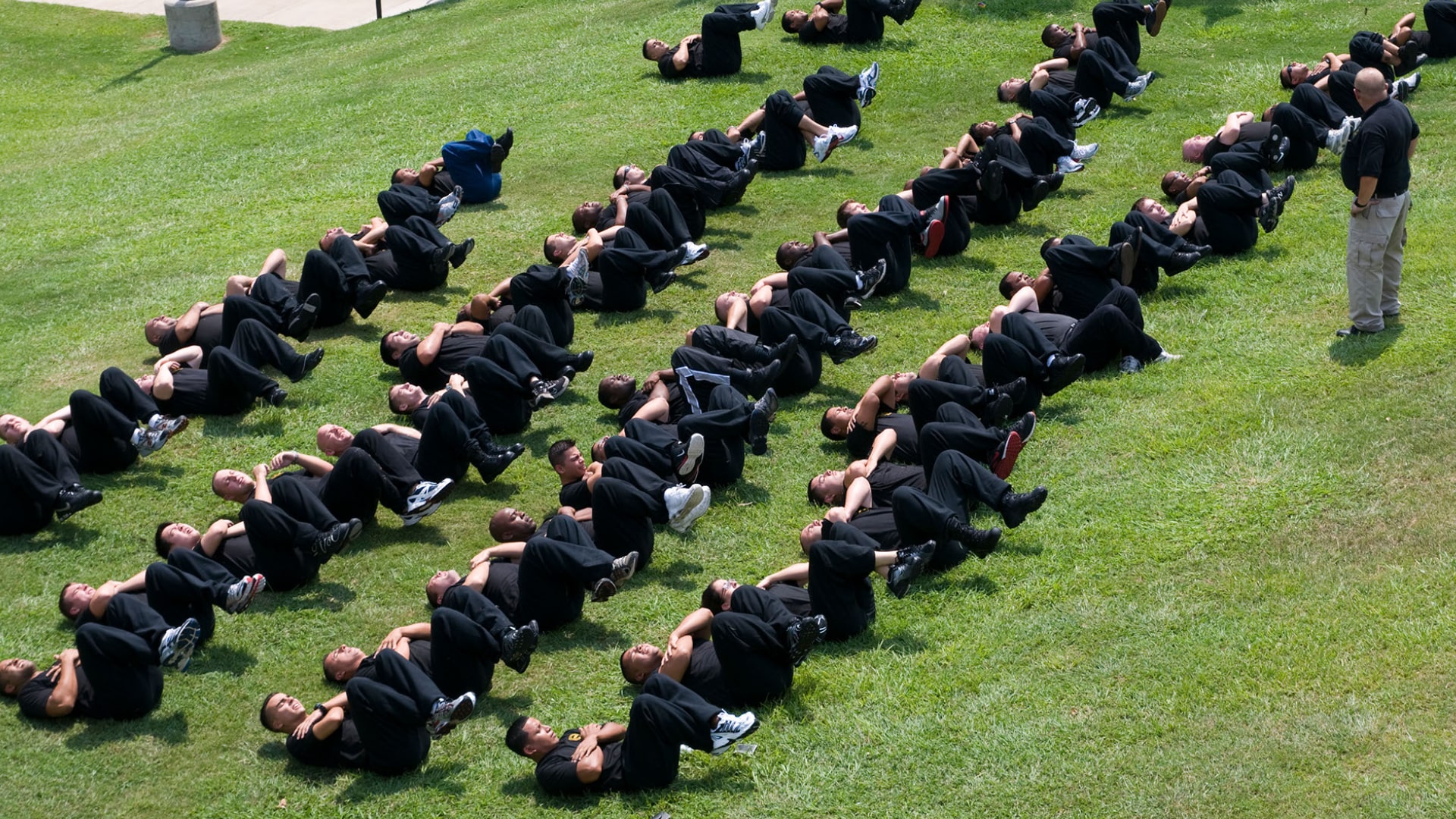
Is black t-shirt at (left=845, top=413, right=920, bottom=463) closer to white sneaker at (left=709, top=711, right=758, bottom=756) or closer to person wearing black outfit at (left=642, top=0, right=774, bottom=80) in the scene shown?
white sneaker at (left=709, top=711, right=758, bottom=756)

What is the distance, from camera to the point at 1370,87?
36.1ft

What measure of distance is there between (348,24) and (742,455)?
2134cm

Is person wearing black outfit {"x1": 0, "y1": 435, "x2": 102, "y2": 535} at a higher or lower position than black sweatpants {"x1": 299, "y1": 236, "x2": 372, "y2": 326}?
lower

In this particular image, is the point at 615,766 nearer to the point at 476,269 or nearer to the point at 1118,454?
the point at 1118,454

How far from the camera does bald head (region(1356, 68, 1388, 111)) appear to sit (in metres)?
11.0

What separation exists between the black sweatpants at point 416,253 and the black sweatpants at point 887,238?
4.30 m

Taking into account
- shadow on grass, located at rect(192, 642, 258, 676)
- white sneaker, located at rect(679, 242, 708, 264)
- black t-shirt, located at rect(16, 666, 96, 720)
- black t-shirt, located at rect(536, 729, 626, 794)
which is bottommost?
shadow on grass, located at rect(192, 642, 258, 676)

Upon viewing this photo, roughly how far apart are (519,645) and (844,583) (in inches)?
84.6

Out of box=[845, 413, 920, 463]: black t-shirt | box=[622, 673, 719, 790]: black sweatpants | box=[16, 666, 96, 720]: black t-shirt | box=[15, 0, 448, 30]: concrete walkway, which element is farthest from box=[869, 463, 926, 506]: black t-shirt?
box=[15, 0, 448, 30]: concrete walkway

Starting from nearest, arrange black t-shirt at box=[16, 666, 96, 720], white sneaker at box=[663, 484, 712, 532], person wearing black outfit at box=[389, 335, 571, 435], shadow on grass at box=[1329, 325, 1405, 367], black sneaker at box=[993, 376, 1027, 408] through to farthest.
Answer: black t-shirt at box=[16, 666, 96, 720], white sneaker at box=[663, 484, 712, 532], black sneaker at box=[993, 376, 1027, 408], shadow on grass at box=[1329, 325, 1405, 367], person wearing black outfit at box=[389, 335, 571, 435]

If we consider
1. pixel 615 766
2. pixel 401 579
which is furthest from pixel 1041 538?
pixel 401 579

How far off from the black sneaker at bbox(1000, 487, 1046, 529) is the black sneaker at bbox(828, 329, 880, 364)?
270cm

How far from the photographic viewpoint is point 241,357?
12805 mm

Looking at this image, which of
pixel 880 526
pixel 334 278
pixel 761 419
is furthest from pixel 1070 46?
pixel 880 526
